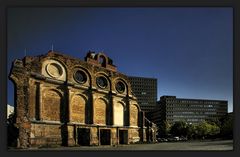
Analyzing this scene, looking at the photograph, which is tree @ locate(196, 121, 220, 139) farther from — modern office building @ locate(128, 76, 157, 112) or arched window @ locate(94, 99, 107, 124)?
arched window @ locate(94, 99, 107, 124)

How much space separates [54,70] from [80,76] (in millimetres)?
932

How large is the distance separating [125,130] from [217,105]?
3.13 m

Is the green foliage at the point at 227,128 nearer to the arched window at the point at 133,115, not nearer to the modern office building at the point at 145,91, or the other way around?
the modern office building at the point at 145,91

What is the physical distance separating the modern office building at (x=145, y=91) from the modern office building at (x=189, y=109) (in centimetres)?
27

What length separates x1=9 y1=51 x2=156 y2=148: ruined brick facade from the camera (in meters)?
11.8

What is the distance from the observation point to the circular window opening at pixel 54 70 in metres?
12.4

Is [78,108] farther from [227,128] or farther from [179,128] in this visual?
[227,128]

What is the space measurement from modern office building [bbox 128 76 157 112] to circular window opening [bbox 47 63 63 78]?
7.28ft

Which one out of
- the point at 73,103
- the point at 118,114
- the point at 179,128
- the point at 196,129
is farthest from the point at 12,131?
the point at 196,129

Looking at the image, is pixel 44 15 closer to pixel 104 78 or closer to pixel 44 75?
pixel 44 75

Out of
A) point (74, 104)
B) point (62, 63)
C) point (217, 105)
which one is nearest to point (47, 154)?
point (74, 104)

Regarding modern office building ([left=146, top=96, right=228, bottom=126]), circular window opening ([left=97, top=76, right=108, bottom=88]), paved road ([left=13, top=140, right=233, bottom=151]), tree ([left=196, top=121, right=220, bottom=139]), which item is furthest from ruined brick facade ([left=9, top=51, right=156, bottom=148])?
tree ([left=196, top=121, right=220, bottom=139])

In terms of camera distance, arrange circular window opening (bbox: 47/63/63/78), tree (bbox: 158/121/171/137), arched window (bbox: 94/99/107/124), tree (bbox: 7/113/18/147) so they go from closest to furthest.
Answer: tree (bbox: 7/113/18/147)
circular window opening (bbox: 47/63/63/78)
tree (bbox: 158/121/171/137)
arched window (bbox: 94/99/107/124)

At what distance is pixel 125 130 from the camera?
13.2 m
